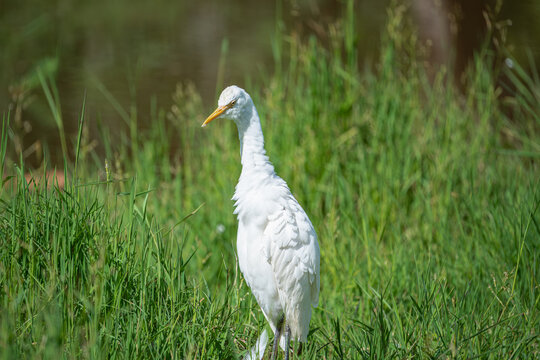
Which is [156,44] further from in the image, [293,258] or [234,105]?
[293,258]

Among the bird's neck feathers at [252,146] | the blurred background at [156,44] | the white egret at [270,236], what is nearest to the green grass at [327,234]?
the white egret at [270,236]

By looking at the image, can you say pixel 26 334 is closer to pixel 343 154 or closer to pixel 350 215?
pixel 350 215

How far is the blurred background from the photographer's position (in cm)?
631

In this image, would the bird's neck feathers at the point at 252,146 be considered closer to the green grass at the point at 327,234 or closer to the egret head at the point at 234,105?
the egret head at the point at 234,105

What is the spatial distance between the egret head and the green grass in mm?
468

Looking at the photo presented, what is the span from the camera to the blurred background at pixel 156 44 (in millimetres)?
6309

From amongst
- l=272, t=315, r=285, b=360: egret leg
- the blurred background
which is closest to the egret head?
l=272, t=315, r=285, b=360: egret leg

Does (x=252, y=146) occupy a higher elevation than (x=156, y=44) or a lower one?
higher

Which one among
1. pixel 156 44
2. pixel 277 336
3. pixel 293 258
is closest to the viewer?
pixel 293 258

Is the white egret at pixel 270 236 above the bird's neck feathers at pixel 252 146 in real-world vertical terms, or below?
below

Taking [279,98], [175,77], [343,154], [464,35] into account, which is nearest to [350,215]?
[343,154]

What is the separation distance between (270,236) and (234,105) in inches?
22.8

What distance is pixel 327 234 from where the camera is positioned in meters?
3.78

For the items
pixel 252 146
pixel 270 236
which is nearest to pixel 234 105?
pixel 252 146
